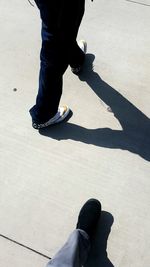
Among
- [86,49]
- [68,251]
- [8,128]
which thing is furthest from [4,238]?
[86,49]

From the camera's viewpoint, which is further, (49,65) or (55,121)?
(55,121)

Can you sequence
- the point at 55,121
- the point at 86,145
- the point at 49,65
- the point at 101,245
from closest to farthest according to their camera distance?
the point at 101,245 < the point at 49,65 < the point at 86,145 < the point at 55,121

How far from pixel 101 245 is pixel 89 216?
0.19 m

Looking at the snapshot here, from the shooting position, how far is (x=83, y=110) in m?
3.38

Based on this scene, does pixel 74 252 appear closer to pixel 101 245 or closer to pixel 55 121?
pixel 101 245

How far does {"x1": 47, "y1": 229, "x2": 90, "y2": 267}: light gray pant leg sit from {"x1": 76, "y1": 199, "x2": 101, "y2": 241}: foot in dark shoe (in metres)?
0.05

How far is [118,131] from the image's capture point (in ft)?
10.6

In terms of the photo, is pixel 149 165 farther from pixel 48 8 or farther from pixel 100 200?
pixel 48 8

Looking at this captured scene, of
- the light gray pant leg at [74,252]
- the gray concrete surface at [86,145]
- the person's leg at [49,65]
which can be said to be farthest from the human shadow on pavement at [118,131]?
the light gray pant leg at [74,252]

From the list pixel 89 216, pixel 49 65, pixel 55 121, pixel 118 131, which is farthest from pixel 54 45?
pixel 89 216

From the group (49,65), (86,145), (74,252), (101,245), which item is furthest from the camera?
(86,145)

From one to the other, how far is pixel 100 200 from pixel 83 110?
78 cm

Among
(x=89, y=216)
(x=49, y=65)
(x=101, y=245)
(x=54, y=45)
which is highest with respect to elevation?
(x=54, y=45)

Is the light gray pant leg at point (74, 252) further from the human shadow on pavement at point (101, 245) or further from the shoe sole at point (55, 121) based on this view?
the shoe sole at point (55, 121)
